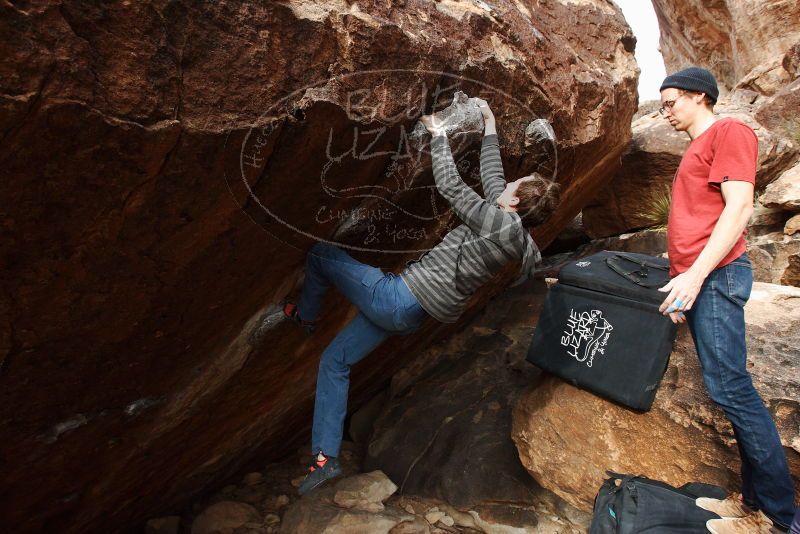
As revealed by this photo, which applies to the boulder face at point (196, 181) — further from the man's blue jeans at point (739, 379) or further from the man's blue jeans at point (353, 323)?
the man's blue jeans at point (739, 379)

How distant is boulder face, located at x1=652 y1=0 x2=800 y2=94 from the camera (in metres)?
7.89

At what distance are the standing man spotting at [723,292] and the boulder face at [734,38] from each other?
6.90m

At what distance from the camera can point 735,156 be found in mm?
2119

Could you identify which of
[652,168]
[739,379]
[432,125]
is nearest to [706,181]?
[739,379]

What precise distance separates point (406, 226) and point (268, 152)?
49.6 inches

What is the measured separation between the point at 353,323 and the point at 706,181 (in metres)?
1.80

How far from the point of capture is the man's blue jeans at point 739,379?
2.22 m

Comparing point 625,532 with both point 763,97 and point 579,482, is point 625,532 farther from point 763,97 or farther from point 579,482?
point 763,97

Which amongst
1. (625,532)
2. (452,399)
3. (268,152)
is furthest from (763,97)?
(268,152)

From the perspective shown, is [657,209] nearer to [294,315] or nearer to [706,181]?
[706,181]

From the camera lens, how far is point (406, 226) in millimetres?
3225

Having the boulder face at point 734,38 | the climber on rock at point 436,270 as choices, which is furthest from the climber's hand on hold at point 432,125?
the boulder face at point 734,38

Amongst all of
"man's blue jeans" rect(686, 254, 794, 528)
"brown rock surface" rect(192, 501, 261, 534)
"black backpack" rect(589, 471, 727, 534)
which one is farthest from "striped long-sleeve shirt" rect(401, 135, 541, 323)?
"brown rock surface" rect(192, 501, 261, 534)

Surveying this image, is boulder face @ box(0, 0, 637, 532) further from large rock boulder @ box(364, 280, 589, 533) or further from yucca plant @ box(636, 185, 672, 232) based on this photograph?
yucca plant @ box(636, 185, 672, 232)
